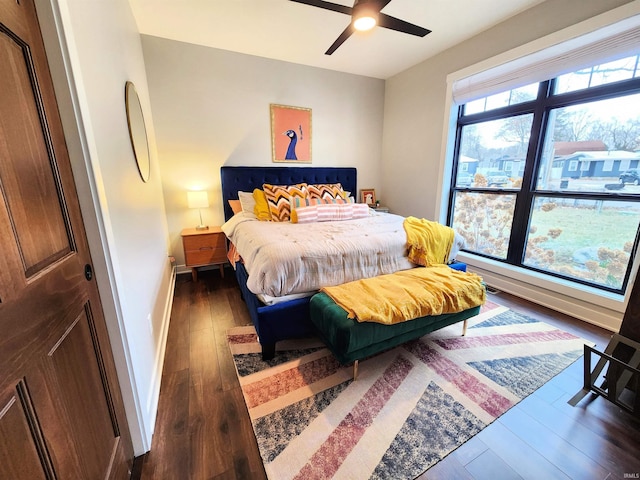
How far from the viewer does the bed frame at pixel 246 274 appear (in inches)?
68.6

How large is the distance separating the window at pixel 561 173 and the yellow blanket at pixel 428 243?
1.09m

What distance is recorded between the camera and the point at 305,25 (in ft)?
8.57

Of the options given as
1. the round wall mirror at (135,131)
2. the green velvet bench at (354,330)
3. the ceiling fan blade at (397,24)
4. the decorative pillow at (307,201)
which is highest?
the ceiling fan blade at (397,24)

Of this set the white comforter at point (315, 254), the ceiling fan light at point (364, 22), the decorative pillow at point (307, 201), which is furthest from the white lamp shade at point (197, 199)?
the ceiling fan light at point (364, 22)

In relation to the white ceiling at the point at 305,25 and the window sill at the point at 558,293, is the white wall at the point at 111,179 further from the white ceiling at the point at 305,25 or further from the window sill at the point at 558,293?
the window sill at the point at 558,293

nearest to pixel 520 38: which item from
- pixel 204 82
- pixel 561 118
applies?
pixel 561 118

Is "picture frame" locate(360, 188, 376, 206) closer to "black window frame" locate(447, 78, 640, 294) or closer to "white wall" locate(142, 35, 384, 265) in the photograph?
"white wall" locate(142, 35, 384, 265)

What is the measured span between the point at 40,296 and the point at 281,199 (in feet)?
7.98

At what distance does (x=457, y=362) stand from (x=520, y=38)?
2.99m

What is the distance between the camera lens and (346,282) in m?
1.99

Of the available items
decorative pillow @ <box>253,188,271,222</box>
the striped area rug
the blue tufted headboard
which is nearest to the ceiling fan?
decorative pillow @ <box>253,188,271,222</box>

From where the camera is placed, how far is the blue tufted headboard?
11.2ft

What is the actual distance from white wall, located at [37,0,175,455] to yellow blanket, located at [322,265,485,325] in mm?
1103

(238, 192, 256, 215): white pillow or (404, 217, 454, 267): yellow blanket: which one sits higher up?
(238, 192, 256, 215): white pillow
